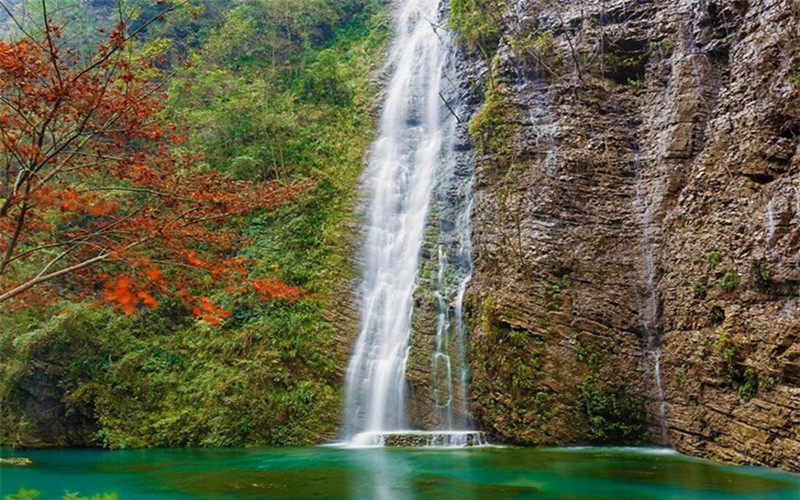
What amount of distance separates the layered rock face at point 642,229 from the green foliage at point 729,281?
4cm

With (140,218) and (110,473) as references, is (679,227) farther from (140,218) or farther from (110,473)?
(110,473)

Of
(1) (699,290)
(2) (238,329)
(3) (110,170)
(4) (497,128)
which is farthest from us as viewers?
(2) (238,329)

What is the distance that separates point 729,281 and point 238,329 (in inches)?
446

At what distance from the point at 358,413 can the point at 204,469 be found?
4.17 metres

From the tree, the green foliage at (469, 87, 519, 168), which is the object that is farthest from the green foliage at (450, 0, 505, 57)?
the tree

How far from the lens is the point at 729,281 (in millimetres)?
9773

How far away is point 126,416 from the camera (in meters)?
13.7

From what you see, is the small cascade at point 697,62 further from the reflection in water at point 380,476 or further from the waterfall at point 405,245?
the reflection in water at point 380,476

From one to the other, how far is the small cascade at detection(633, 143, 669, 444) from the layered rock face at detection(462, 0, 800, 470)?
35 millimetres

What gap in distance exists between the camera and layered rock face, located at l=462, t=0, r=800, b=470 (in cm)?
930

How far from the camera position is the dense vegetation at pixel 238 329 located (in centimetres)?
1346

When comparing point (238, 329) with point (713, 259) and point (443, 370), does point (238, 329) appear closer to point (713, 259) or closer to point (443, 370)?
point (443, 370)

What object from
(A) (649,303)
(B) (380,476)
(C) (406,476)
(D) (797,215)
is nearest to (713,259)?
(D) (797,215)

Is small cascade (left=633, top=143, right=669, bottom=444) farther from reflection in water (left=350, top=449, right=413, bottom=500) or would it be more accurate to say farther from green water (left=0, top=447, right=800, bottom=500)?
reflection in water (left=350, top=449, right=413, bottom=500)
